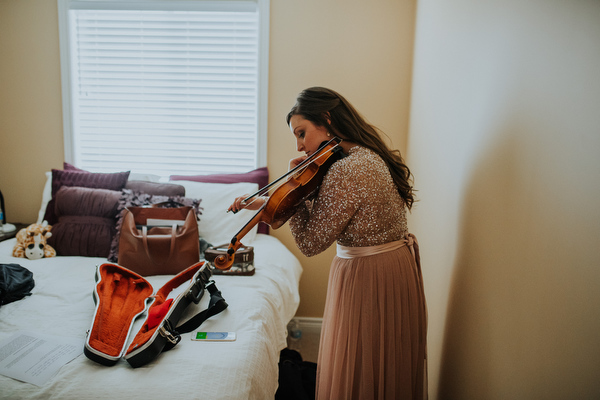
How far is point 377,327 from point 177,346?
630 millimetres

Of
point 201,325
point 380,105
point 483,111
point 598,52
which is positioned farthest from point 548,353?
point 380,105

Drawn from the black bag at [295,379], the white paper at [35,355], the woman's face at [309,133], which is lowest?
the black bag at [295,379]

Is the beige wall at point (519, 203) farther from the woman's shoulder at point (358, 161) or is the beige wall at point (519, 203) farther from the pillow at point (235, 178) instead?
the pillow at point (235, 178)

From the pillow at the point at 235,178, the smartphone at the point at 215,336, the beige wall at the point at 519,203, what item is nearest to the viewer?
the beige wall at the point at 519,203

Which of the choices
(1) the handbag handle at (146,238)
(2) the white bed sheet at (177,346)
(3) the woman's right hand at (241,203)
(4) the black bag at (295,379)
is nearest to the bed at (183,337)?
(2) the white bed sheet at (177,346)

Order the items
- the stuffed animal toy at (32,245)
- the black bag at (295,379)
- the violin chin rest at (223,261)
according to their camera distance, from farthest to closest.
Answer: the stuffed animal toy at (32,245)
the black bag at (295,379)
the violin chin rest at (223,261)

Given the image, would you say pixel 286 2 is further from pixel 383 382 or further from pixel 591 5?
pixel 383 382

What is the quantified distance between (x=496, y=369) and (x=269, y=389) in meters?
0.69

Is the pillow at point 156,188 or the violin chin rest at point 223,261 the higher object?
the pillow at point 156,188

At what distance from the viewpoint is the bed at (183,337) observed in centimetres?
99

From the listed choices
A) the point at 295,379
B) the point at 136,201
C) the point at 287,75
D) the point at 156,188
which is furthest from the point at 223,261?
the point at 287,75

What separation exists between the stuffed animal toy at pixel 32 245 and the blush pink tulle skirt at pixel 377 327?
1.69 metres

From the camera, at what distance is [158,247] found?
5.93 feet

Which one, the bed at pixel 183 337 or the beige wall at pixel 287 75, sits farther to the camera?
the beige wall at pixel 287 75
